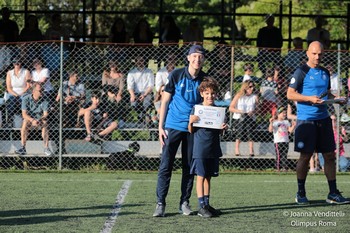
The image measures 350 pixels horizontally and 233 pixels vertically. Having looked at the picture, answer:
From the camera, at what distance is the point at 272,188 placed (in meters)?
12.8

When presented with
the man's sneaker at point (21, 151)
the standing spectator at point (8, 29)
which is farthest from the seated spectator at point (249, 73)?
the standing spectator at point (8, 29)

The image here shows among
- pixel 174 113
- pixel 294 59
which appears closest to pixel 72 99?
pixel 294 59

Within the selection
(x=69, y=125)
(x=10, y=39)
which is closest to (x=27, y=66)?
(x=69, y=125)

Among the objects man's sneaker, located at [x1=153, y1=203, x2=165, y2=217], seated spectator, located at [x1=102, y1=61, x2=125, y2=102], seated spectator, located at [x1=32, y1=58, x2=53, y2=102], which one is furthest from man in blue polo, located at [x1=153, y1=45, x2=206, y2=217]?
seated spectator, located at [x1=32, y1=58, x2=53, y2=102]

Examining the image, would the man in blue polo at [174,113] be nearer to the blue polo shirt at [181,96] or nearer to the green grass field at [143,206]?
the blue polo shirt at [181,96]

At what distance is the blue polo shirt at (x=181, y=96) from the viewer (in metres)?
9.66

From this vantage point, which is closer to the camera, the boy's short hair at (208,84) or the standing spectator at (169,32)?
the boy's short hair at (208,84)

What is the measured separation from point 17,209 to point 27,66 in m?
6.57

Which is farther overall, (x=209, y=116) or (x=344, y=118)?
(x=344, y=118)

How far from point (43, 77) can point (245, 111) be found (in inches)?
153

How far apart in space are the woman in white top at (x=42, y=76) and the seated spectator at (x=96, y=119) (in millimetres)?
767

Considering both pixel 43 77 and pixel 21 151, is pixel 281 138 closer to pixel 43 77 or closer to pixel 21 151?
pixel 43 77

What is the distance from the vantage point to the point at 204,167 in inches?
380

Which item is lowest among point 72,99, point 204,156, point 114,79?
point 204,156
